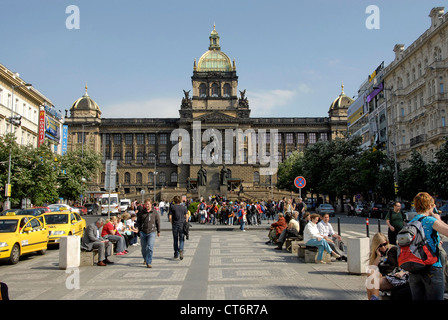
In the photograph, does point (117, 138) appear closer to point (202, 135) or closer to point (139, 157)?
point (139, 157)

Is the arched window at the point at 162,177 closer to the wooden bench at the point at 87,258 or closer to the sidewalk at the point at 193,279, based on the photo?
the sidewalk at the point at 193,279

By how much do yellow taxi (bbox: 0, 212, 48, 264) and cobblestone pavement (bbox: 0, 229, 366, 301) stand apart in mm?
429

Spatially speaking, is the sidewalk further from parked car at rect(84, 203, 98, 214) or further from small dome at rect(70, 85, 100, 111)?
small dome at rect(70, 85, 100, 111)

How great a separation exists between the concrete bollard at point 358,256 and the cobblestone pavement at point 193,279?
209 millimetres

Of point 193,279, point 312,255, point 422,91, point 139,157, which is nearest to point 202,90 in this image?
point 139,157

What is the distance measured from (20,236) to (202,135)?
303 ft

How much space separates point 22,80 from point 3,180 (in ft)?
65.1

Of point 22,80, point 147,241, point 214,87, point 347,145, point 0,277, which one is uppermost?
point 214,87

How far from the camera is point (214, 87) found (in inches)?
4375

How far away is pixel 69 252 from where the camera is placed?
45.9 ft

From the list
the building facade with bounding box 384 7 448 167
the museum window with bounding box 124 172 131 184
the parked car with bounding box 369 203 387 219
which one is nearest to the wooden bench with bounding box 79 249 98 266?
the parked car with bounding box 369 203 387 219

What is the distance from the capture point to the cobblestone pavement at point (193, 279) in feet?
32.0
